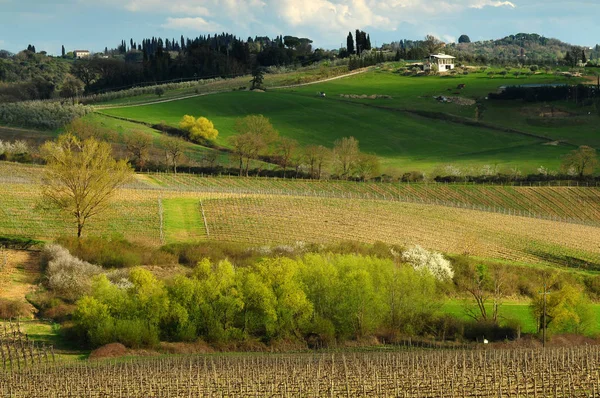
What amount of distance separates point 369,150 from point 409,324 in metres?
82.4

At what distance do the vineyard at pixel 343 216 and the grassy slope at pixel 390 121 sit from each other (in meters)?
21.1

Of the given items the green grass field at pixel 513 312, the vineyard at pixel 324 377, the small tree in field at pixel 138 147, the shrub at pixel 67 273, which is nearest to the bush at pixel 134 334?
the vineyard at pixel 324 377

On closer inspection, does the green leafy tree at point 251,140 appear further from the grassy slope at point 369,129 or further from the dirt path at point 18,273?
the dirt path at point 18,273

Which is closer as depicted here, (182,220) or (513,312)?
(513,312)

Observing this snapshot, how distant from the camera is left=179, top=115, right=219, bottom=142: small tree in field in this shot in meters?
134

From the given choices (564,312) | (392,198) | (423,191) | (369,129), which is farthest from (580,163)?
(564,312)

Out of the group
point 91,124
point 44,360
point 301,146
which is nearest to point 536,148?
point 301,146

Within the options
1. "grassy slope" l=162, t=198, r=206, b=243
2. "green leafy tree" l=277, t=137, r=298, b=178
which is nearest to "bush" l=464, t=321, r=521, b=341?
"grassy slope" l=162, t=198, r=206, b=243

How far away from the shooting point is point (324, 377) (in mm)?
43719

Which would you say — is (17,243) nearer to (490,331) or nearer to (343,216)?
(343,216)

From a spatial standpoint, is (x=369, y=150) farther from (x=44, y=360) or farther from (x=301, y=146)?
(x=44, y=360)

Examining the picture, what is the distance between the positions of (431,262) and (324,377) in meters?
26.6

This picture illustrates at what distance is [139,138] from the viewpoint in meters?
116

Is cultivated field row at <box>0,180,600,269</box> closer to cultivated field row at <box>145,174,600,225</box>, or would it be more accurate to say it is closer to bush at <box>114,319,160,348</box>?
cultivated field row at <box>145,174,600,225</box>
